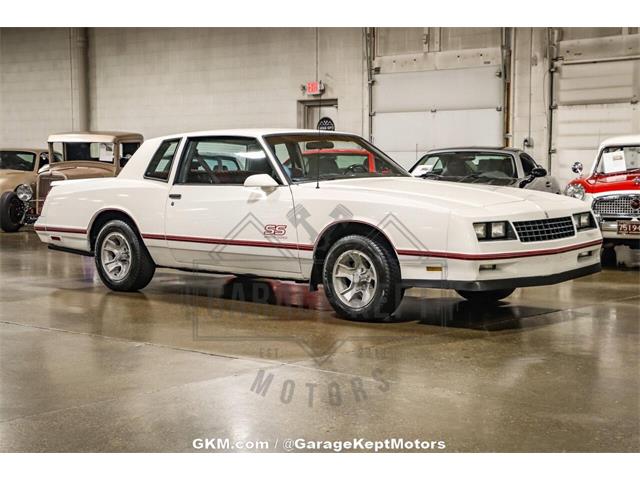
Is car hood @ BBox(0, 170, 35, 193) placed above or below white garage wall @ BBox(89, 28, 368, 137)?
below

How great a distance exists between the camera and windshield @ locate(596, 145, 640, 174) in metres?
11.7

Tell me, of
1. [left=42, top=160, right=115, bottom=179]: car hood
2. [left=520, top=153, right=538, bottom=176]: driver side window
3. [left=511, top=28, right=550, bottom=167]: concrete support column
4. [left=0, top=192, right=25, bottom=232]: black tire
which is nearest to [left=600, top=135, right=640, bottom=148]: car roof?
[left=520, top=153, right=538, bottom=176]: driver side window

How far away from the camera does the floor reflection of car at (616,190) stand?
1105cm

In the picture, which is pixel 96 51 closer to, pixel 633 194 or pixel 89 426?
pixel 633 194

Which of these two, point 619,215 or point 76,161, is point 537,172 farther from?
point 76,161

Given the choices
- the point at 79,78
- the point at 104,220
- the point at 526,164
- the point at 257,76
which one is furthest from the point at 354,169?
the point at 79,78

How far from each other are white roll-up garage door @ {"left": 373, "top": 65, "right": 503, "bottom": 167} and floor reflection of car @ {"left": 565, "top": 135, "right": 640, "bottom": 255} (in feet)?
19.6

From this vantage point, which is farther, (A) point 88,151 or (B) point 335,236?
(A) point 88,151

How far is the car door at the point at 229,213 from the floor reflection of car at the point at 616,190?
480 centimetres

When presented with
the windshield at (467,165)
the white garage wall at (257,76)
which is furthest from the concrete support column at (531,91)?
the windshield at (467,165)

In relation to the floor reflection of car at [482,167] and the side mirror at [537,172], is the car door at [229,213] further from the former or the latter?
the side mirror at [537,172]

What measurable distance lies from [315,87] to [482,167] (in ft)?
26.7

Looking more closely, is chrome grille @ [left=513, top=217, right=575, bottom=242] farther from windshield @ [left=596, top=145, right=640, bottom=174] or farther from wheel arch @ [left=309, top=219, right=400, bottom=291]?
windshield @ [left=596, top=145, right=640, bottom=174]

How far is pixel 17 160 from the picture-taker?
17.0 meters
